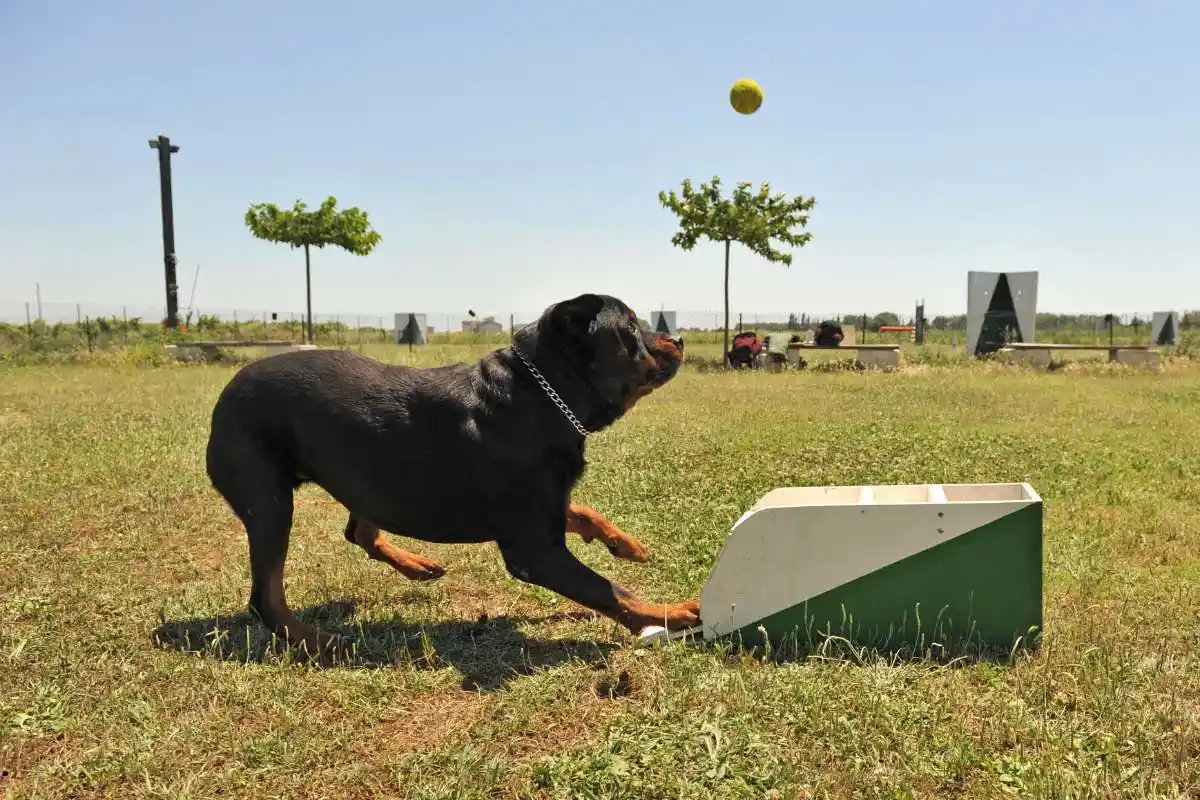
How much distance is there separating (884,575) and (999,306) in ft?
78.1

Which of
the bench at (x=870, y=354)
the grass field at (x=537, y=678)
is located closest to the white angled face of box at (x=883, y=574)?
the grass field at (x=537, y=678)

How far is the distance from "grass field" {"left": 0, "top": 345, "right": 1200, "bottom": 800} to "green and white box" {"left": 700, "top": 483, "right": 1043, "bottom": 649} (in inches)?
6.6

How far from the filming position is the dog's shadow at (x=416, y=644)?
339 centimetres

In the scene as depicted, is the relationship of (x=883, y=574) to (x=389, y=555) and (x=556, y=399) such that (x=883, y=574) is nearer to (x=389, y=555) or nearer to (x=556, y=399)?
(x=556, y=399)

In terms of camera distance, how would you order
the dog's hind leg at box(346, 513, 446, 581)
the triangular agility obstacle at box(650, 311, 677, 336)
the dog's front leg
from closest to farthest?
the dog's front leg < the dog's hind leg at box(346, 513, 446, 581) < the triangular agility obstacle at box(650, 311, 677, 336)

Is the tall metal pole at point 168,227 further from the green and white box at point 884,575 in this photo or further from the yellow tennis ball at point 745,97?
the green and white box at point 884,575

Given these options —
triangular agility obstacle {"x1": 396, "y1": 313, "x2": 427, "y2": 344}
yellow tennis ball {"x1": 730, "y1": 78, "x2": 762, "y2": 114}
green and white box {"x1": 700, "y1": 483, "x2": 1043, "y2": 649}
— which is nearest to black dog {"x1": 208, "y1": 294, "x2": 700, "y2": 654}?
green and white box {"x1": 700, "y1": 483, "x2": 1043, "y2": 649}

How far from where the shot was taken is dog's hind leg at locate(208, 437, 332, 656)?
3648mm

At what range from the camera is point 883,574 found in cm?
329

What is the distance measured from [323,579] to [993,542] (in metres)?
3.37

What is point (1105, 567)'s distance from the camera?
4.50 meters

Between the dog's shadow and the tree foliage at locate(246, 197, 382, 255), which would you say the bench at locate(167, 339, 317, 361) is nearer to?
the tree foliage at locate(246, 197, 382, 255)

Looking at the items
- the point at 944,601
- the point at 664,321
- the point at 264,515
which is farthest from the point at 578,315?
the point at 664,321

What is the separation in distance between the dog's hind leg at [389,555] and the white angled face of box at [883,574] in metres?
1.62
